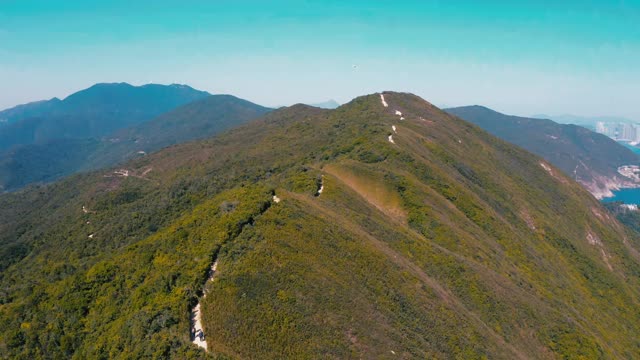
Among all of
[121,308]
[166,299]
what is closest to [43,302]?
A: [121,308]

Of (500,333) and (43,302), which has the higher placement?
(43,302)

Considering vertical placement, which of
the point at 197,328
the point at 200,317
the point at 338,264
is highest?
the point at 338,264

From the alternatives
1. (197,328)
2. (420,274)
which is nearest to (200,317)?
(197,328)

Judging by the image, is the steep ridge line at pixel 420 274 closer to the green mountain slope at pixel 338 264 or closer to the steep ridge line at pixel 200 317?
the green mountain slope at pixel 338 264

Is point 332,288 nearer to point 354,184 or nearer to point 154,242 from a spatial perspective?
point 154,242

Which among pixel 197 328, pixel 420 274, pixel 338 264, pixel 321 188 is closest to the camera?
pixel 197 328

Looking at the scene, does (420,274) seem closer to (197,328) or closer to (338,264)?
(338,264)

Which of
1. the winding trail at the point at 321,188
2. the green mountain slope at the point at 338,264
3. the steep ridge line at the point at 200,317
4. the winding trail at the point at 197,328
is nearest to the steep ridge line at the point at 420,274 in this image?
the green mountain slope at the point at 338,264

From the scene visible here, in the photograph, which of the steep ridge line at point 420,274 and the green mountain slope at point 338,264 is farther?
the steep ridge line at point 420,274
